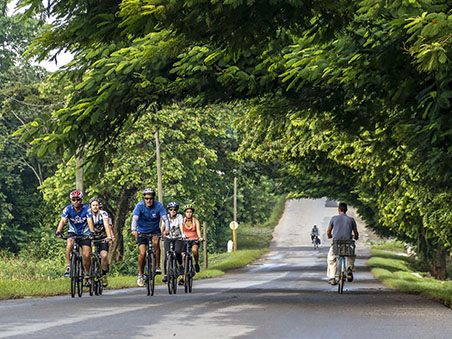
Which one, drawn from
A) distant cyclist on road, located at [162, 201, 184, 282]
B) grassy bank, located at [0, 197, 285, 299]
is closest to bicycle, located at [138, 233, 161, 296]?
distant cyclist on road, located at [162, 201, 184, 282]

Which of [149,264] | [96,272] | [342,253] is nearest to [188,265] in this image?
[149,264]

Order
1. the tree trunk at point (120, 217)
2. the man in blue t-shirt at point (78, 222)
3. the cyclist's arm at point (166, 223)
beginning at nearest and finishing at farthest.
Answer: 1. the man in blue t-shirt at point (78, 222)
2. the cyclist's arm at point (166, 223)
3. the tree trunk at point (120, 217)

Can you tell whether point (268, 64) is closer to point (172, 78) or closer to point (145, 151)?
point (172, 78)

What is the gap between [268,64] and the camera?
49.1 ft

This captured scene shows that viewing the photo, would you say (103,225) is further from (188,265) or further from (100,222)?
(188,265)

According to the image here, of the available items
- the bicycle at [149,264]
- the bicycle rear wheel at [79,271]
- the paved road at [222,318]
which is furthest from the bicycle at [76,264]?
the bicycle at [149,264]

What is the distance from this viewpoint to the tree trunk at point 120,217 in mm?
41209

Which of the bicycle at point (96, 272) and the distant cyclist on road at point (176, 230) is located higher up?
the distant cyclist on road at point (176, 230)

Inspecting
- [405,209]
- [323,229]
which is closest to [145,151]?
[405,209]

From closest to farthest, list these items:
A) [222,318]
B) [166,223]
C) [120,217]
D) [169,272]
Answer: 1. [222,318]
2. [166,223]
3. [169,272]
4. [120,217]

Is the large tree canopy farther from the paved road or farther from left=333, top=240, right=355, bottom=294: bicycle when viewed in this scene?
the paved road

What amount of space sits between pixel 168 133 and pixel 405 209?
16.2 m

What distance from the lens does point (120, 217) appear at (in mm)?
41969

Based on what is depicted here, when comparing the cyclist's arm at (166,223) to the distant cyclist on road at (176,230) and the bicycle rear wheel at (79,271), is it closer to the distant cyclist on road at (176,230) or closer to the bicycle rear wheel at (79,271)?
the distant cyclist on road at (176,230)
